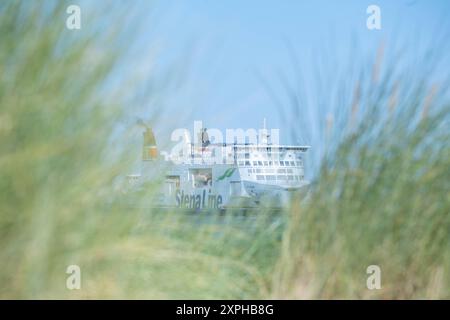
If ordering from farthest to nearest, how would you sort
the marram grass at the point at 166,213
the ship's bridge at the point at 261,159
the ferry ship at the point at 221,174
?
1. the ship's bridge at the point at 261,159
2. the ferry ship at the point at 221,174
3. the marram grass at the point at 166,213

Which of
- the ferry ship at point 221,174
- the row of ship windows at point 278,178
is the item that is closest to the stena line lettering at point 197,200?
the ferry ship at point 221,174

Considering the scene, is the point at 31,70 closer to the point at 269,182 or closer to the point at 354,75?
the point at 269,182

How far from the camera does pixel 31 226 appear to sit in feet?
4.39

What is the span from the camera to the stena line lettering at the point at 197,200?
5.32 ft

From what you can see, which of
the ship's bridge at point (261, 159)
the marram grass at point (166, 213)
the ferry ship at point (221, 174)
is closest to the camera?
the marram grass at point (166, 213)

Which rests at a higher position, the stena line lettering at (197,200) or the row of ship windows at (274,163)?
the row of ship windows at (274,163)

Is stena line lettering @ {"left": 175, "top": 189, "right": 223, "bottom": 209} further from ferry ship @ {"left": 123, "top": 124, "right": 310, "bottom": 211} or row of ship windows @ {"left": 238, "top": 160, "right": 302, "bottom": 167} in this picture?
row of ship windows @ {"left": 238, "top": 160, "right": 302, "bottom": 167}

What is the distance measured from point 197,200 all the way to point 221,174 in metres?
0.17

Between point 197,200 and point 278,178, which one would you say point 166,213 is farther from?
point 278,178

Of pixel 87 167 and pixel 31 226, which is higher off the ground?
pixel 87 167

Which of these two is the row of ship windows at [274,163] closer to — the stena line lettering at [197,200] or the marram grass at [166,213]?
the marram grass at [166,213]

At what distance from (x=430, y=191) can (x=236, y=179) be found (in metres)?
0.51
